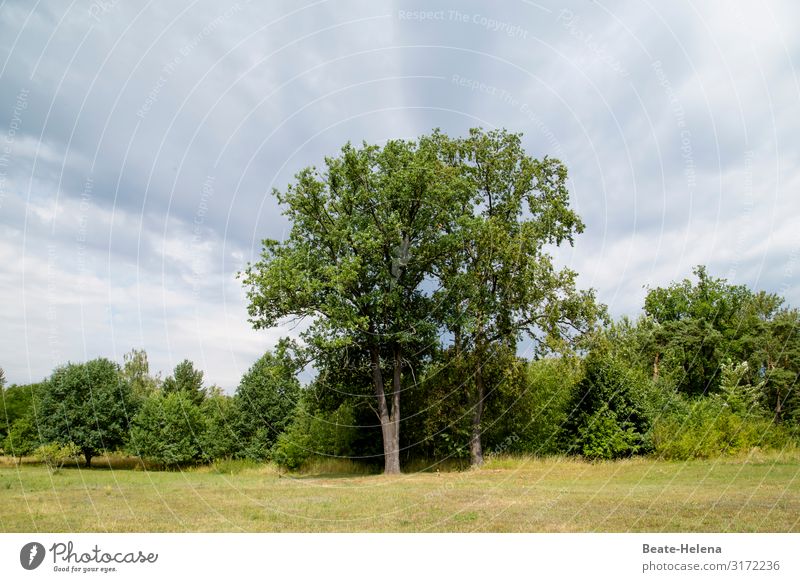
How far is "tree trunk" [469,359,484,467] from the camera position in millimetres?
33750

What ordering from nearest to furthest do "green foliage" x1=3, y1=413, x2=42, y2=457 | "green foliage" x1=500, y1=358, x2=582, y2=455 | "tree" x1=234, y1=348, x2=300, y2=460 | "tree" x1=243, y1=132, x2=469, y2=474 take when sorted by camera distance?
"tree" x1=243, y1=132, x2=469, y2=474 < "green foliage" x1=500, y1=358, x2=582, y2=455 < "tree" x1=234, y1=348, x2=300, y2=460 < "green foliage" x1=3, y1=413, x2=42, y2=457

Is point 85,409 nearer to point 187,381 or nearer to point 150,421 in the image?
point 150,421

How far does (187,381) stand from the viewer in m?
82.6

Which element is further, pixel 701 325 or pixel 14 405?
pixel 14 405

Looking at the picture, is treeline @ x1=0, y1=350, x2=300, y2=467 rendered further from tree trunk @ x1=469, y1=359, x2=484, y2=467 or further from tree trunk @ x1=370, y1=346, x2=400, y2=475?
tree trunk @ x1=469, y1=359, x2=484, y2=467

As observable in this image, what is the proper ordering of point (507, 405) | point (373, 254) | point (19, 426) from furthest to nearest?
point (19, 426) < point (507, 405) < point (373, 254)

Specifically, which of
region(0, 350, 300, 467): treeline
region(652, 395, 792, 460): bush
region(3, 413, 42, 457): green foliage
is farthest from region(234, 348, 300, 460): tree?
region(652, 395, 792, 460): bush

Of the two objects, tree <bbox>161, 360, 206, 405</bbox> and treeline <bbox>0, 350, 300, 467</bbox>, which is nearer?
treeline <bbox>0, 350, 300, 467</bbox>

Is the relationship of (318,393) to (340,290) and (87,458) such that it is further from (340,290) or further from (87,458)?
(87,458)

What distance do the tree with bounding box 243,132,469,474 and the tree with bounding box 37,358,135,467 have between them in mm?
29852

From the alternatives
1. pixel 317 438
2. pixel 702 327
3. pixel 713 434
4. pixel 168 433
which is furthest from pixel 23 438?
pixel 702 327

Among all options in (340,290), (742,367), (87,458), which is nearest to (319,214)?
(340,290)

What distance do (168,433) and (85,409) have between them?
9.17m

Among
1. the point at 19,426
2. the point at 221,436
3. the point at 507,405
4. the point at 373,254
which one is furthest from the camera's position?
the point at 19,426
